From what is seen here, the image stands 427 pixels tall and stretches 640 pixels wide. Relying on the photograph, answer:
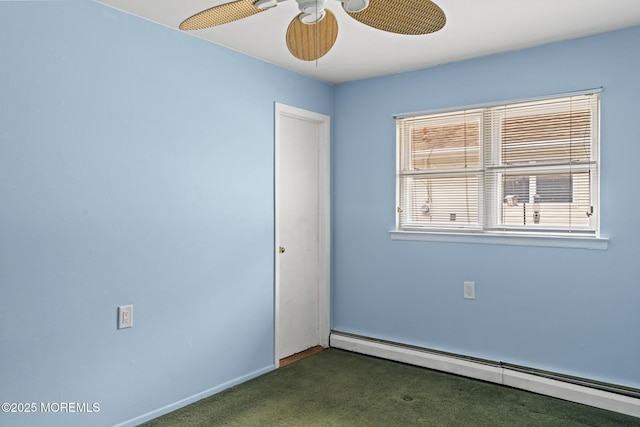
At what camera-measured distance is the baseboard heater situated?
9.21 feet

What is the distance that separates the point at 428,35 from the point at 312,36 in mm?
1317

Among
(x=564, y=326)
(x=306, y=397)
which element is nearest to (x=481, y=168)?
(x=564, y=326)

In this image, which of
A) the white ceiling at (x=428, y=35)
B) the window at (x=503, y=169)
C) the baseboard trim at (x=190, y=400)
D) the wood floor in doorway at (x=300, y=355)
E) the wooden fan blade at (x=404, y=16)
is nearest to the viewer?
the wooden fan blade at (x=404, y=16)

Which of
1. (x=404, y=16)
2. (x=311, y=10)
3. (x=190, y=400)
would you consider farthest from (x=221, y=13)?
(x=190, y=400)

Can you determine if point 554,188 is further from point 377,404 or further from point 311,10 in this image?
point 311,10

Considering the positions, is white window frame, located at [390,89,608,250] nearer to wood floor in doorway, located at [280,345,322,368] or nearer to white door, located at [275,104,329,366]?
white door, located at [275,104,329,366]

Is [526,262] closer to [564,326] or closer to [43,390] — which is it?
[564,326]

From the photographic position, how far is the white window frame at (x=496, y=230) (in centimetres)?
297

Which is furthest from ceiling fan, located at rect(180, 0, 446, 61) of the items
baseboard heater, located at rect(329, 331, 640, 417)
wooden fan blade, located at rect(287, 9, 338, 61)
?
baseboard heater, located at rect(329, 331, 640, 417)

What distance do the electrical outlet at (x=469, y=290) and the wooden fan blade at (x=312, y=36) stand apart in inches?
83.9

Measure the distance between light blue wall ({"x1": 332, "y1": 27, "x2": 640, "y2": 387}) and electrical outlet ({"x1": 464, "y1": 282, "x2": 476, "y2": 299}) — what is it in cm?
4

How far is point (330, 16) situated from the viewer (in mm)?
1844

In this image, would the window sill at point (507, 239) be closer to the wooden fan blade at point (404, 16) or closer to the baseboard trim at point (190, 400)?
the baseboard trim at point (190, 400)

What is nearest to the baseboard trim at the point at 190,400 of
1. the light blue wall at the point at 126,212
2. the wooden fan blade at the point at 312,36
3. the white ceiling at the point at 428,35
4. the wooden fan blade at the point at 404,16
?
the light blue wall at the point at 126,212
